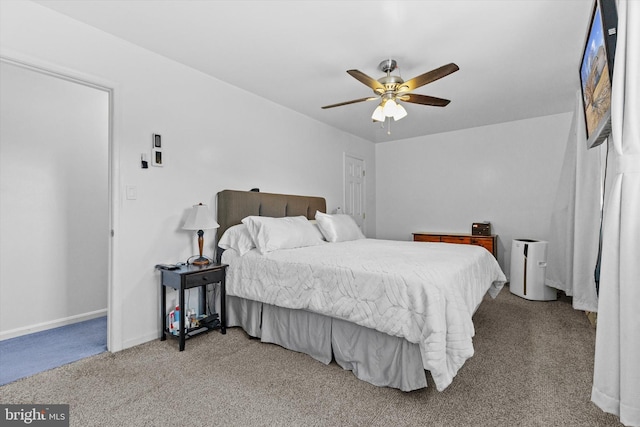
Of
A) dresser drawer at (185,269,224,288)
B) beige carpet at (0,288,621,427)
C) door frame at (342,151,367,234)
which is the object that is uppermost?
door frame at (342,151,367,234)

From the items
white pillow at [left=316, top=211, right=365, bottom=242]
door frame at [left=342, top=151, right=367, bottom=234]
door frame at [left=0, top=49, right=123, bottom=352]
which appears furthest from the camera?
door frame at [left=342, top=151, right=367, bottom=234]

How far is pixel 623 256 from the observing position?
1.20 metres

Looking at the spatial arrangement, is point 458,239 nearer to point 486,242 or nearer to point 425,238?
point 486,242

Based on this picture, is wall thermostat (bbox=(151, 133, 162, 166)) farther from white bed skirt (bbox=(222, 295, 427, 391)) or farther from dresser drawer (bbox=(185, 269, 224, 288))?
white bed skirt (bbox=(222, 295, 427, 391))

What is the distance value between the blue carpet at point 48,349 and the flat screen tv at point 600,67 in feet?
12.1

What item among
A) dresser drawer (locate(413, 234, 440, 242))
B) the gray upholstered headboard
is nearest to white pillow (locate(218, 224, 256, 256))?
the gray upholstered headboard

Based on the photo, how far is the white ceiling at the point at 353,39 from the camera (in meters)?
2.14

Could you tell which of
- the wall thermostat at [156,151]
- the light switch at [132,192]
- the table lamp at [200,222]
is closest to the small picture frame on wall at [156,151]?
the wall thermostat at [156,151]

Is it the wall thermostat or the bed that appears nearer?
the bed

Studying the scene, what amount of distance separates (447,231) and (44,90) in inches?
223

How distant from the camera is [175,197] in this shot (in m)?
2.88

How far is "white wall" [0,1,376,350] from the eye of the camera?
223cm

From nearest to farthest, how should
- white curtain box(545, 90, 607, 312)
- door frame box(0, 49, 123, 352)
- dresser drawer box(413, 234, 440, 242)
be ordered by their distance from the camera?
door frame box(0, 49, 123, 352), white curtain box(545, 90, 607, 312), dresser drawer box(413, 234, 440, 242)

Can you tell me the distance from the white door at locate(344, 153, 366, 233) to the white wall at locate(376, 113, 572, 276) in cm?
58
